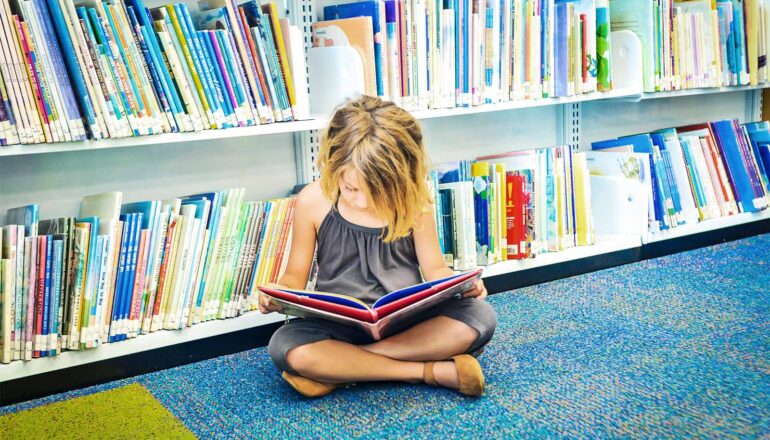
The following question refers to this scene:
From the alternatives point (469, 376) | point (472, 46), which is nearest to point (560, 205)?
point (472, 46)

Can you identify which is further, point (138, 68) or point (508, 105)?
point (508, 105)

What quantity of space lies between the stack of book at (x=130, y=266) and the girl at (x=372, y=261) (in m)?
0.20

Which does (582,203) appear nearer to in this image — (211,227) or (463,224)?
(463,224)

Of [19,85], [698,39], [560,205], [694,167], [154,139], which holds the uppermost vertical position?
[698,39]

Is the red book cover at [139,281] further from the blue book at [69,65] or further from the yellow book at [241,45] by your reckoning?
the yellow book at [241,45]

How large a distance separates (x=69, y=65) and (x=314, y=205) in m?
0.60

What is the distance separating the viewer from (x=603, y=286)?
2.41 m

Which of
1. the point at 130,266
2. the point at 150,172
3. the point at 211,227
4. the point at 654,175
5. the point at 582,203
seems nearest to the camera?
the point at 130,266

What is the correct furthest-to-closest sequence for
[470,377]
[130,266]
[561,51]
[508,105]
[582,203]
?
[582,203], [561,51], [508,105], [130,266], [470,377]

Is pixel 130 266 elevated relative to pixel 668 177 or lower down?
lower down

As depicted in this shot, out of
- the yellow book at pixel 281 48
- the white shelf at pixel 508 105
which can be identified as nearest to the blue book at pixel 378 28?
the white shelf at pixel 508 105

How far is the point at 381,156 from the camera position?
1593mm

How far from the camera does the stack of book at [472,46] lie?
2.10 meters

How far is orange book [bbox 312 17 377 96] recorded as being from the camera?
205 cm
